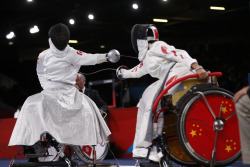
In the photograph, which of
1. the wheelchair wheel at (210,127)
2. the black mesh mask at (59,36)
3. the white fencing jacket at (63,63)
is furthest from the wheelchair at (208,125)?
the black mesh mask at (59,36)

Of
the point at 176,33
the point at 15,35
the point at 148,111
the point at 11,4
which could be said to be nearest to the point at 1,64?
the point at 15,35

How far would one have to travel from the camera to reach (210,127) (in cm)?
292

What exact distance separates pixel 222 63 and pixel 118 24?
332 cm

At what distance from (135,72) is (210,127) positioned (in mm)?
1026

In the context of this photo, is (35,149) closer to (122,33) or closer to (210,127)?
(210,127)

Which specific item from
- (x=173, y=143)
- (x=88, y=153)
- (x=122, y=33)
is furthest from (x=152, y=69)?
(x=122, y=33)

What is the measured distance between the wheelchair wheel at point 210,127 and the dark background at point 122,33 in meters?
4.87

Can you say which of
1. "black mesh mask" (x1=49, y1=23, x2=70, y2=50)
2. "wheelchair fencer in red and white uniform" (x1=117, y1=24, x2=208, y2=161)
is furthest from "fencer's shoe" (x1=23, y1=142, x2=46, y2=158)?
"wheelchair fencer in red and white uniform" (x1=117, y1=24, x2=208, y2=161)

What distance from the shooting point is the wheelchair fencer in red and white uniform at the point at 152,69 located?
3054 millimetres

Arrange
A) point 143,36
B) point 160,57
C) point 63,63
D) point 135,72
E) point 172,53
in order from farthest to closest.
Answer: point 63,63 < point 135,72 < point 143,36 < point 160,57 < point 172,53

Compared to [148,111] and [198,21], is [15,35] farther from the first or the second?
[148,111]

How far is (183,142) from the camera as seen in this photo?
9.27 feet

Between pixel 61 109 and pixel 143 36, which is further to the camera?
pixel 61 109

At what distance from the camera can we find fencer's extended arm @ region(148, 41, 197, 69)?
3.12m
